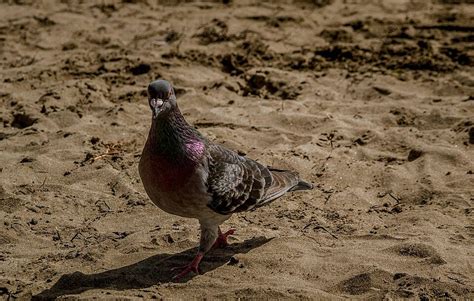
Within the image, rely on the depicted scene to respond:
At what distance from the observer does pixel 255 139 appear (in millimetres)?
6582

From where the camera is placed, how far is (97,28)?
910 centimetres

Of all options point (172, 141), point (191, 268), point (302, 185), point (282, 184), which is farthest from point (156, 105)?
point (302, 185)

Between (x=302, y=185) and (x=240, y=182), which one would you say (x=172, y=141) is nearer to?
(x=240, y=182)

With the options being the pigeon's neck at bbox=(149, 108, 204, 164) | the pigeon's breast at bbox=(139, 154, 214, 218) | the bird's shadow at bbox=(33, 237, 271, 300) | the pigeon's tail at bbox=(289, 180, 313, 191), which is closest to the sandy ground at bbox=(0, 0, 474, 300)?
the bird's shadow at bbox=(33, 237, 271, 300)

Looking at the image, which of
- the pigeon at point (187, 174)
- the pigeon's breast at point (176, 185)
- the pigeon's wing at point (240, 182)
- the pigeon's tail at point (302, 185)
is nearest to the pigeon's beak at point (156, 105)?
the pigeon at point (187, 174)

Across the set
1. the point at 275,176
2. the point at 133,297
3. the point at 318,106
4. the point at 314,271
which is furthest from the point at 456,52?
the point at 133,297

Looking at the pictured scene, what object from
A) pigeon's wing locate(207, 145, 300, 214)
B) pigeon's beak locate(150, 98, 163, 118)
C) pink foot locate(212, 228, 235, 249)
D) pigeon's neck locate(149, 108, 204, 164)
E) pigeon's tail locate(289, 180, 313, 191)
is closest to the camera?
pigeon's beak locate(150, 98, 163, 118)

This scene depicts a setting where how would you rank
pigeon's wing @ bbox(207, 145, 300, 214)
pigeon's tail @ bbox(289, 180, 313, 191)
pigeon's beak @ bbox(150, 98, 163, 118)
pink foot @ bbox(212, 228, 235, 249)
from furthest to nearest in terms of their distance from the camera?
pigeon's tail @ bbox(289, 180, 313, 191)
pink foot @ bbox(212, 228, 235, 249)
pigeon's wing @ bbox(207, 145, 300, 214)
pigeon's beak @ bbox(150, 98, 163, 118)

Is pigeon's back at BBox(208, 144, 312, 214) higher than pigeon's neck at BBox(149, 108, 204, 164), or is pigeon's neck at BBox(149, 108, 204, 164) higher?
pigeon's neck at BBox(149, 108, 204, 164)

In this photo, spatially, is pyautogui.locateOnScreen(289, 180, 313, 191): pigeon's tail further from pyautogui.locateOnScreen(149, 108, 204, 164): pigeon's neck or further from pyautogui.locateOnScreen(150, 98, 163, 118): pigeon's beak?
pyautogui.locateOnScreen(150, 98, 163, 118): pigeon's beak

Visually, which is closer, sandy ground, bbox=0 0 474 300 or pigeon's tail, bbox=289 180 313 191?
sandy ground, bbox=0 0 474 300

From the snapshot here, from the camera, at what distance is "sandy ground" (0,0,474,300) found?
462 centimetres

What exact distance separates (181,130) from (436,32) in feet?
16.4

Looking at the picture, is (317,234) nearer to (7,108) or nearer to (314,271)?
(314,271)
